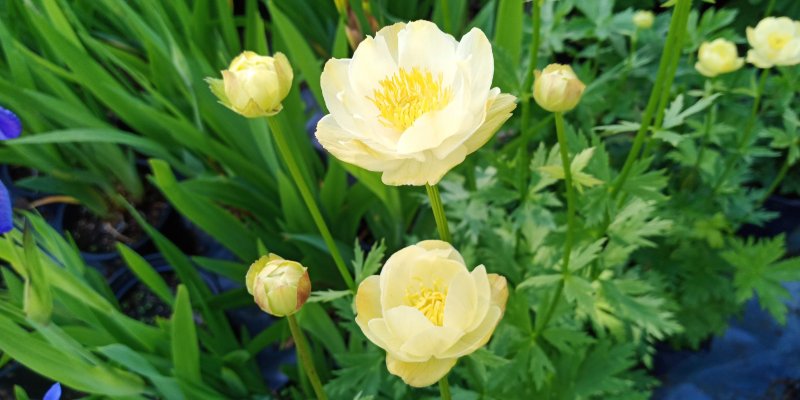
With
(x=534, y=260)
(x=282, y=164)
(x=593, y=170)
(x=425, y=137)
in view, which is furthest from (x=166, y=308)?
(x=425, y=137)

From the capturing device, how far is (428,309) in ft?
1.92

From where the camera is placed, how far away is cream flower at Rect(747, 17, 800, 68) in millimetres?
973

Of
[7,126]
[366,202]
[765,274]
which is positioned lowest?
[765,274]

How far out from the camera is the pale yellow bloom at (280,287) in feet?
1.84

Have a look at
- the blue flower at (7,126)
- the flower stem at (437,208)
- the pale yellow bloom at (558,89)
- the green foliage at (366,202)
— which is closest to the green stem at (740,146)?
the green foliage at (366,202)

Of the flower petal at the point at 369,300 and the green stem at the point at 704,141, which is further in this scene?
the green stem at the point at 704,141

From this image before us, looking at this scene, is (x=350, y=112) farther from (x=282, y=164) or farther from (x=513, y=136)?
(x=513, y=136)

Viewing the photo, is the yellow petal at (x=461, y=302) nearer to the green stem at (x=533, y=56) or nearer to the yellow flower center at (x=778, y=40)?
the green stem at (x=533, y=56)

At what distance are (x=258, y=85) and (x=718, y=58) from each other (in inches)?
27.4

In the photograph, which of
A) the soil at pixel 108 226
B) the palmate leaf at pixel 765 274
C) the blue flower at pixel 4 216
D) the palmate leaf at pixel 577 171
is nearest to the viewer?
the blue flower at pixel 4 216

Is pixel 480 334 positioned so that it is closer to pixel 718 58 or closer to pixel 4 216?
pixel 4 216

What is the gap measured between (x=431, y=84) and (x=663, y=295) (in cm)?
66

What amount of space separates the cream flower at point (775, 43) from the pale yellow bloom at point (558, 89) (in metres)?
0.52

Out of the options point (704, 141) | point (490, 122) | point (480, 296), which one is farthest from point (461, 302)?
point (704, 141)
